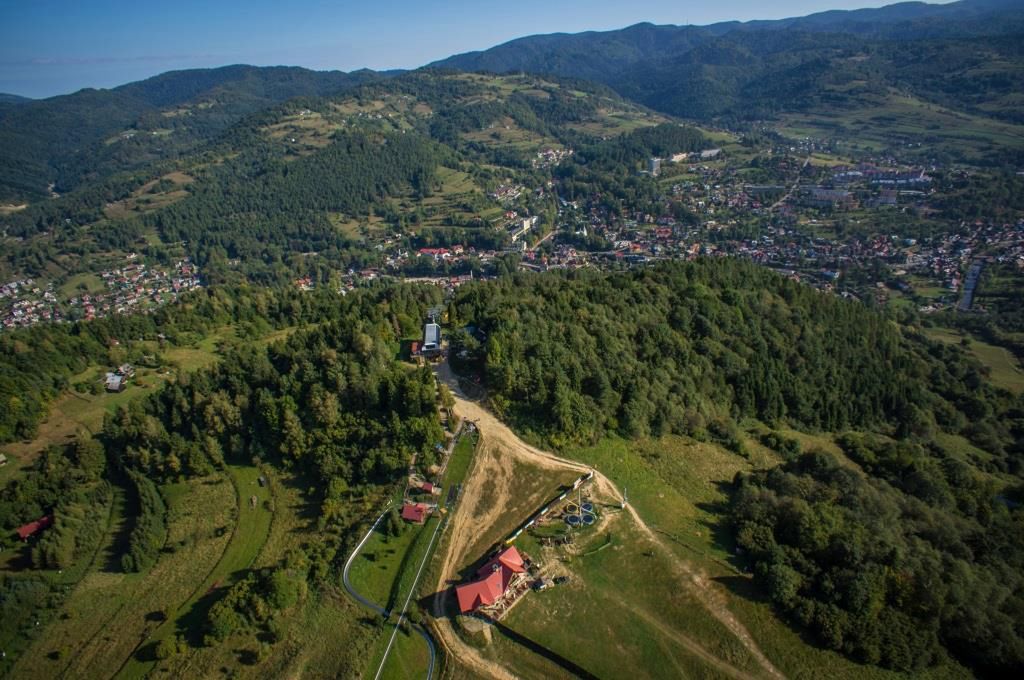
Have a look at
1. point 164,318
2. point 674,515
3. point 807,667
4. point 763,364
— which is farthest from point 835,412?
point 164,318

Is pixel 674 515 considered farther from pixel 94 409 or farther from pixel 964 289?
pixel 964 289

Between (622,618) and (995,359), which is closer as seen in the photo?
(622,618)

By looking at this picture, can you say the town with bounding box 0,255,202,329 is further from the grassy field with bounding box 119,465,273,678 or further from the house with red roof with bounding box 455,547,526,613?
the house with red roof with bounding box 455,547,526,613

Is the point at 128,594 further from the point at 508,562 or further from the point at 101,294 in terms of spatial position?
the point at 101,294

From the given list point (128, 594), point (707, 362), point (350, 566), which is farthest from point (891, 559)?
point (128, 594)

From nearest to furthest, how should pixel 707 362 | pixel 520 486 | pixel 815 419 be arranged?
1. pixel 520 486
2. pixel 707 362
3. pixel 815 419

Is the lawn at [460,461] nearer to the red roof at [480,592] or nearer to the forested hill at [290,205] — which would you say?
the red roof at [480,592]
